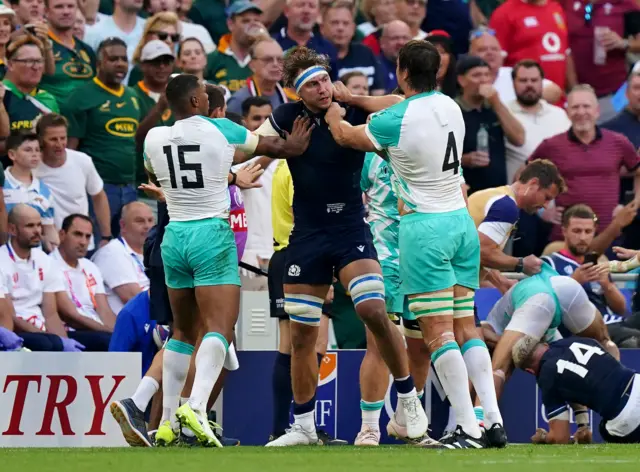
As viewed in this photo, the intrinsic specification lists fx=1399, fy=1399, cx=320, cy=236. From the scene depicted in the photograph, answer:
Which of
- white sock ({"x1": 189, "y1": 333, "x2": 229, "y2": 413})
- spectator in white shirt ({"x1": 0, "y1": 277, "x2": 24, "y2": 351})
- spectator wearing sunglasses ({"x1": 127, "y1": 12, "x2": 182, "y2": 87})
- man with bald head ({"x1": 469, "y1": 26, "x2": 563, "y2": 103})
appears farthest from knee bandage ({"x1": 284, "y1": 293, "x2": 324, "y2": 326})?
man with bald head ({"x1": 469, "y1": 26, "x2": 563, "y2": 103})

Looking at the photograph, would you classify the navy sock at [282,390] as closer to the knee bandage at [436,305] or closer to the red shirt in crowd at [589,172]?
the knee bandage at [436,305]

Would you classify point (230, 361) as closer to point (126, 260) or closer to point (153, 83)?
point (126, 260)

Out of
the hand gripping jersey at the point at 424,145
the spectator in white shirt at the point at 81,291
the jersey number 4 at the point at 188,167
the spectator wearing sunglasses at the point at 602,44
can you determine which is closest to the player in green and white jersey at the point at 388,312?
the hand gripping jersey at the point at 424,145

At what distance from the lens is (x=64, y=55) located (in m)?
14.3

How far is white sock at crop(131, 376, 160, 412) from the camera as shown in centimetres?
959

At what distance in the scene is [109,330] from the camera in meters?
12.7

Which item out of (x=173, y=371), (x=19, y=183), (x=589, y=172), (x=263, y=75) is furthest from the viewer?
(x=589, y=172)

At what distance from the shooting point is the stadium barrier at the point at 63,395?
10.6m

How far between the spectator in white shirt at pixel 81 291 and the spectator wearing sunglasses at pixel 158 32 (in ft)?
A: 7.55

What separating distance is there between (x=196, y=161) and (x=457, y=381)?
2.22 meters

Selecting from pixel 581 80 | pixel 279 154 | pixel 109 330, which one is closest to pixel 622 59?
pixel 581 80

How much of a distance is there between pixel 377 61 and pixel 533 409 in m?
5.33

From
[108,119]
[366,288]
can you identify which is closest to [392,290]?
[366,288]

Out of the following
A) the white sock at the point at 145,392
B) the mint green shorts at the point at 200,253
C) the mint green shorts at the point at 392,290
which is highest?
the mint green shorts at the point at 200,253
